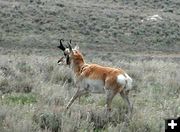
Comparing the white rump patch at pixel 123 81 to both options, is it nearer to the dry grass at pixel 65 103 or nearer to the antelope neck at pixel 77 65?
the dry grass at pixel 65 103

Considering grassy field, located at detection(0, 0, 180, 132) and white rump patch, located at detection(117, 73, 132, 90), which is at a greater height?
white rump patch, located at detection(117, 73, 132, 90)

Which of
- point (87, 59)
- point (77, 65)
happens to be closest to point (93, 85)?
point (77, 65)

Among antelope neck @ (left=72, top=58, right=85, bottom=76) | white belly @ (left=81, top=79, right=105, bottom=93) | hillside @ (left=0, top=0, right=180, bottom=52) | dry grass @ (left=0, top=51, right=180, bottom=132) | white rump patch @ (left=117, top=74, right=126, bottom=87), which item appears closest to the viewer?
dry grass @ (left=0, top=51, right=180, bottom=132)

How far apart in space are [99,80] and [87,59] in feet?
50.0

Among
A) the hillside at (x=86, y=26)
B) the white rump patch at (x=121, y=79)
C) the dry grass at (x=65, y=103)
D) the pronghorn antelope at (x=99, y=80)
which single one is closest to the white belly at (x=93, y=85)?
the pronghorn antelope at (x=99, y=80)

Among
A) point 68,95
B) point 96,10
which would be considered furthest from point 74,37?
point 68,95

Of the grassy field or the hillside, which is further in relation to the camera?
the hillside

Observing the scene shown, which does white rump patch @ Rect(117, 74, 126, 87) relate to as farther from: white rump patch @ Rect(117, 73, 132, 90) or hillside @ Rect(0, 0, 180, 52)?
hillside @ Rect(0, 0, 180, 52)

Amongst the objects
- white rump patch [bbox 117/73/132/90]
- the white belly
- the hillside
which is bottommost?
the hillside

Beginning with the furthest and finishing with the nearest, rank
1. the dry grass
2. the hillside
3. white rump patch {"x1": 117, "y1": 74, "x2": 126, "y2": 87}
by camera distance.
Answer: the hillside
white rump patch {"x1": 117, "y1": 74, "x2": 126, "y2": 87}
the dry grass

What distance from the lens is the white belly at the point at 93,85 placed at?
28.7ft

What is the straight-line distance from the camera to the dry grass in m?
6.95

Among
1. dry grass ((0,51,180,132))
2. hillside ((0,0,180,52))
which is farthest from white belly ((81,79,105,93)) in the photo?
hillside ((0,0,180,52))

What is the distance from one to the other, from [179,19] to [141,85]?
39150 mm
